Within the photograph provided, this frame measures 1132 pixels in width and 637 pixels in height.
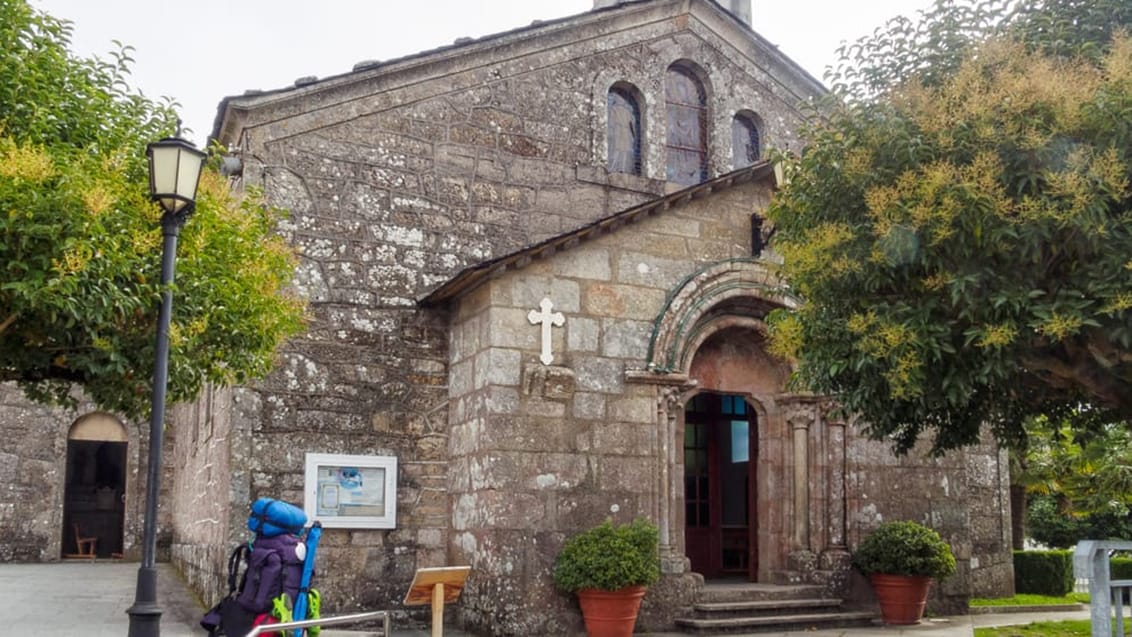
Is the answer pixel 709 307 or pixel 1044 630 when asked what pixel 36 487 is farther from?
pixel 1044 630

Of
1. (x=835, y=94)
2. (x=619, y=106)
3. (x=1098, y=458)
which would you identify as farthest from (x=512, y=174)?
(x=1098, y=458)

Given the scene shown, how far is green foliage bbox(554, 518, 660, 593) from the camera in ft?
34.2

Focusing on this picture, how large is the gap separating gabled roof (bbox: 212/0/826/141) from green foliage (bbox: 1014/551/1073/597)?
26.6 ft

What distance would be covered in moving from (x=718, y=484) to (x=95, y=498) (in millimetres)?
16101

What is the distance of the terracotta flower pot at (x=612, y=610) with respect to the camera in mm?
10492

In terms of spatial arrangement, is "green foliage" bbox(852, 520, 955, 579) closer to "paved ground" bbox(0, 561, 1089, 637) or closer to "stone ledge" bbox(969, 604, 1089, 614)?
"paved ground" bbox(0, 561, 1089, 637)

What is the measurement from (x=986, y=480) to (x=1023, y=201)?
8.07 metres

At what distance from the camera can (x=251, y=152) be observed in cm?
1183

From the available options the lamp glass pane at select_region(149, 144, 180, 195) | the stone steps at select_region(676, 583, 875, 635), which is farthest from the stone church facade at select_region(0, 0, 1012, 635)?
the lamp glass pane at select_region(149, 144, 180, 195)

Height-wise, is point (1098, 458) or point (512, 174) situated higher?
point (512, 174)

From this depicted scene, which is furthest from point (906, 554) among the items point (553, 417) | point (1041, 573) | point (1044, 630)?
point (1041, 573)

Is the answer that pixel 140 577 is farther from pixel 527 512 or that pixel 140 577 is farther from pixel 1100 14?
pixel 1100 14

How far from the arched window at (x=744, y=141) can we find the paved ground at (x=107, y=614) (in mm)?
6277

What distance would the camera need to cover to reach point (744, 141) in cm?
Result: 1498
